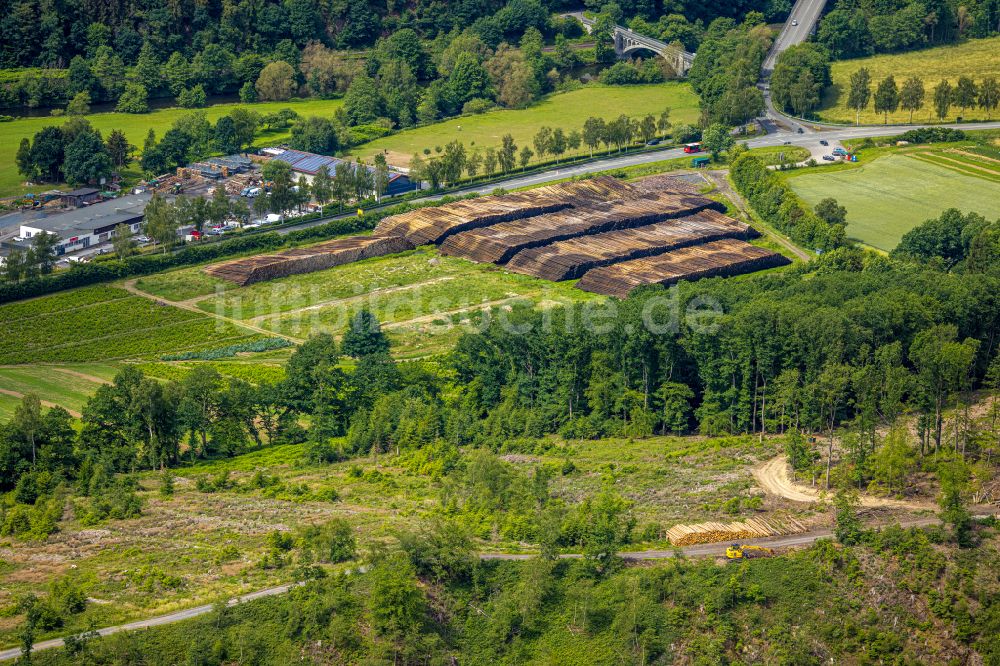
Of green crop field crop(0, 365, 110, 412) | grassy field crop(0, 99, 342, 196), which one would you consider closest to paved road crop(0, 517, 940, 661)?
green crop field crop(0, 365, 110, 412)

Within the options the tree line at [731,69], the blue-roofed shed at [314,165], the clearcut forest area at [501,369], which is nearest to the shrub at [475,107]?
the clearcut forest area at [501,369]

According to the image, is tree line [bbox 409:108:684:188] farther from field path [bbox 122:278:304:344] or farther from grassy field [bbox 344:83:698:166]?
field path [bbox 122:278:304:344]

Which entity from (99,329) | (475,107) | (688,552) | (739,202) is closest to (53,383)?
(99,329)

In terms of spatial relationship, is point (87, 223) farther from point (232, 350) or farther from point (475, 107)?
point (475, 107)

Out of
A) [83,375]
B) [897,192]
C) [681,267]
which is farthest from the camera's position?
[897,192]

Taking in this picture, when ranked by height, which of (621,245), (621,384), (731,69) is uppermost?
(731,69)

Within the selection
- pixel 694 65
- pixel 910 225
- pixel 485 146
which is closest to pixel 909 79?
pixel 694 65

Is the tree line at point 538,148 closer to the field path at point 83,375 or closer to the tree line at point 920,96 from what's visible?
the tree line at point 920,96
